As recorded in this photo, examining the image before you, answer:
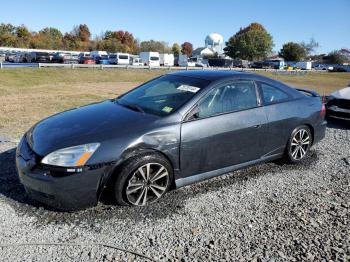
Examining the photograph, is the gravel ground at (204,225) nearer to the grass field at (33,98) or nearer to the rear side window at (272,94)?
the rear side window at (272,94)

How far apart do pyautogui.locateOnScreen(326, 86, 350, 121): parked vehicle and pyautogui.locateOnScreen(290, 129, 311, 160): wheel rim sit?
344cm

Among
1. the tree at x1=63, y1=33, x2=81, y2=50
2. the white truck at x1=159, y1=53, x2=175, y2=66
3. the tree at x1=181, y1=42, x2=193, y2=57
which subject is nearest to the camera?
the white truck at x1=159, y1=53, x2=175, y2=66

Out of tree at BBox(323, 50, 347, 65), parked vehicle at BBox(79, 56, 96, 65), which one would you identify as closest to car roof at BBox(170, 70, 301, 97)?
parked vehicle at BBox(79, 56, 96, 65)

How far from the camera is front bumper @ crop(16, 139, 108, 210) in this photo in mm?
3441

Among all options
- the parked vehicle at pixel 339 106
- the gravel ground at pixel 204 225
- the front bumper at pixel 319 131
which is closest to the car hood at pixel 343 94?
the parked vehicle at pixel 339 106

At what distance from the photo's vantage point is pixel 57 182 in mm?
3422

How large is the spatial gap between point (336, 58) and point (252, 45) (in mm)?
25766

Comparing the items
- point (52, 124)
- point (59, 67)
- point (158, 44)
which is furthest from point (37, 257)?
point (158, 44)

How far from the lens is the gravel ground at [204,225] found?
3.16m

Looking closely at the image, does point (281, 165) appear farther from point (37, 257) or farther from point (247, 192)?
point (37, 257)

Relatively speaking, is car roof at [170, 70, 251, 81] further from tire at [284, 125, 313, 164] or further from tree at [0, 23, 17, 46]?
tree at [0, 23, 17, 46]

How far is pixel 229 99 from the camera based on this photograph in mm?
4605

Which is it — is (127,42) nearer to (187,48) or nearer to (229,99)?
(187,48)

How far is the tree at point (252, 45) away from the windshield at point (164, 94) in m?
101
